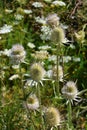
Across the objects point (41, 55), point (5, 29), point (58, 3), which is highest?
point (58, 3)

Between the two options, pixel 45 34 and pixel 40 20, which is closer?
pixel 45 34

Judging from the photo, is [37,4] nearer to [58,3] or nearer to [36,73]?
[58,3]

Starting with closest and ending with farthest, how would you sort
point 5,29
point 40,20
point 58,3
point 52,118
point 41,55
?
1. point 52,118
2. point 41,55
3. point 5,29
4. point 40,20
5. point 58,3

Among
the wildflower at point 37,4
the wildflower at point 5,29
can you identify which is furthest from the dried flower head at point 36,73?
the wildflower at point 37,4

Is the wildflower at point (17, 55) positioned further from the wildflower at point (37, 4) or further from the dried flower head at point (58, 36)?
the wildflower at point (37, 4)

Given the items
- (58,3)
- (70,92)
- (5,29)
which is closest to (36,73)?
(70,92)

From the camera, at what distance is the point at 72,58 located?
3.04 metres

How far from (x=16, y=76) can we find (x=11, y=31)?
2.40ft

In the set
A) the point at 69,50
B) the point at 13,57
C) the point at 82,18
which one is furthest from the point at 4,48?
the point at 13,57

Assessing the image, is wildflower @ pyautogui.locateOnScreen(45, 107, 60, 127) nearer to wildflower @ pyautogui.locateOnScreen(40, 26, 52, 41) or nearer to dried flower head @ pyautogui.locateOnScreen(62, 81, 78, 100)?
dried flower head @ pyautogui.locateOnScreen(62, 81, 78, 100)

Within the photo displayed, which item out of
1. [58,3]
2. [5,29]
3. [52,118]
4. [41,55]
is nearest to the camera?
[52,118]

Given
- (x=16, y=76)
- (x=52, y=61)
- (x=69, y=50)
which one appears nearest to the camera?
(x=16, y=76)

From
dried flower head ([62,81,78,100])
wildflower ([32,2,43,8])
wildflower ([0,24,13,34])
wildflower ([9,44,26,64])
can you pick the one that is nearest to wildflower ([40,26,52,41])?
wildflower ([0,24,13,34])

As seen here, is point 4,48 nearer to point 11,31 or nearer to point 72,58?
point 11,31
